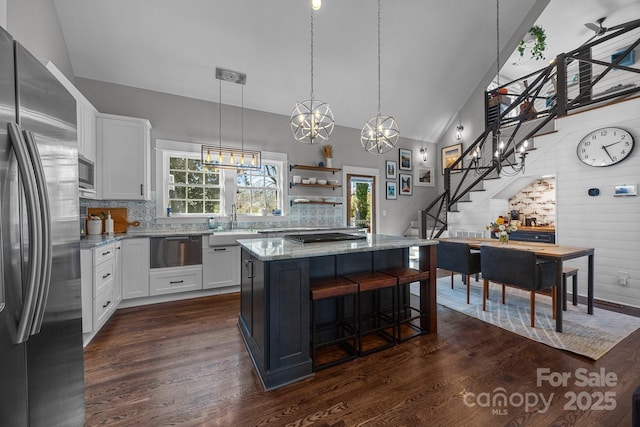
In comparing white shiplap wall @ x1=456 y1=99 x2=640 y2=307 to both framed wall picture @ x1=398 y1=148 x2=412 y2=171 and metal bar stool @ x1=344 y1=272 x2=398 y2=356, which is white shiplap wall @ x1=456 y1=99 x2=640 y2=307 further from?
metal bar stool @ x1=344 y1=272 x2=398 y2=356

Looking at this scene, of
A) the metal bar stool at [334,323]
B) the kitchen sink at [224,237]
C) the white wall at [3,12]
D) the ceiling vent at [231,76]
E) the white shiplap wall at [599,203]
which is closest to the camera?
the metal bar stool at [334,323]

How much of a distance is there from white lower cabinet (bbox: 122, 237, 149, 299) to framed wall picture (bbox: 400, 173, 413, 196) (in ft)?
17.0

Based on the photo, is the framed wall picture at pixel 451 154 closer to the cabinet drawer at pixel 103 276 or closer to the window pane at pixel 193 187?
the window pane at pixel 193 187

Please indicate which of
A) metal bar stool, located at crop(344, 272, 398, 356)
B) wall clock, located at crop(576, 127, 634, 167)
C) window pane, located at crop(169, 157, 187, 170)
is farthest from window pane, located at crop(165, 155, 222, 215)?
wall clock, located at crop(576, 127, 634, 167)

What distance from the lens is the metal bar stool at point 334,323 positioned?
2084 mm

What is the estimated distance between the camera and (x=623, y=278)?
335 cm

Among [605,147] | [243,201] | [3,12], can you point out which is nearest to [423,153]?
[605,147]

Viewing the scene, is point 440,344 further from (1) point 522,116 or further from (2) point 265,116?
(2) point 265,116

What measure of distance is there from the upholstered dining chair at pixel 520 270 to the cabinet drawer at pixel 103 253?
417 centimetres

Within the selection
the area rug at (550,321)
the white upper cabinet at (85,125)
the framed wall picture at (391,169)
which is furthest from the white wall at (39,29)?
the framed wall picture at (391,169)

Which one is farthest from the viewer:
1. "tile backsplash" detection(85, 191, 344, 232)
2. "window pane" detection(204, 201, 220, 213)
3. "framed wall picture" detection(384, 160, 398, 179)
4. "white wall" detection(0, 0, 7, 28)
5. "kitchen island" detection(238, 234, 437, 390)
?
"framed wall picture" detection(384, 160, 398, 179)

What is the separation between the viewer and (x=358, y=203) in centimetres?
604

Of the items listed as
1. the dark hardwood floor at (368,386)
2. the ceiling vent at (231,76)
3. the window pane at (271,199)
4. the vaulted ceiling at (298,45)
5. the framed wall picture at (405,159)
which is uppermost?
the vaulted ceiling at (298,45)

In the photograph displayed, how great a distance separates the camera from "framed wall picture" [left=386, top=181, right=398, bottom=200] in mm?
6148
